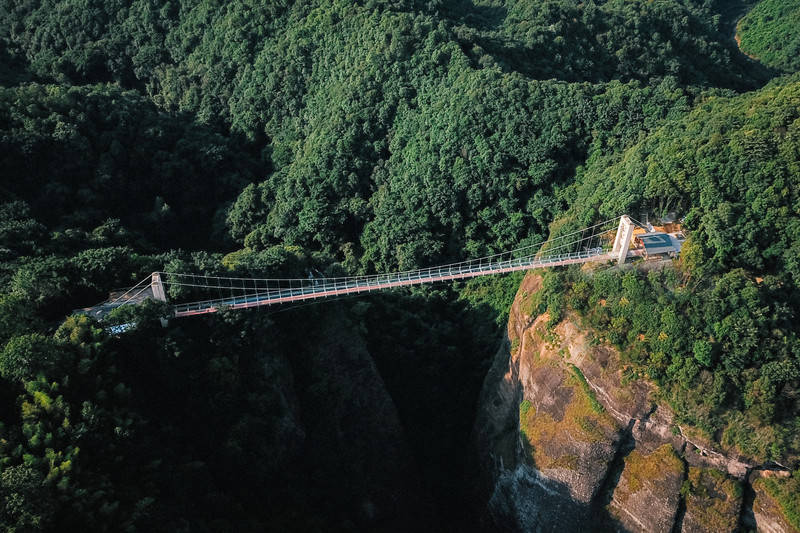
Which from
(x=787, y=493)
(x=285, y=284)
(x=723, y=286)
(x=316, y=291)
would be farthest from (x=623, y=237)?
(x=285, y=284)

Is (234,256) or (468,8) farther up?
(468,8)

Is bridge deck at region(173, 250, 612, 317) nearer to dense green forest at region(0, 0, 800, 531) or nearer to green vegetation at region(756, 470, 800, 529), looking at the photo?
dense green forest at region(0, 0, 800, 531)

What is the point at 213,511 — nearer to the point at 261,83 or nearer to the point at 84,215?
the point at 84,215

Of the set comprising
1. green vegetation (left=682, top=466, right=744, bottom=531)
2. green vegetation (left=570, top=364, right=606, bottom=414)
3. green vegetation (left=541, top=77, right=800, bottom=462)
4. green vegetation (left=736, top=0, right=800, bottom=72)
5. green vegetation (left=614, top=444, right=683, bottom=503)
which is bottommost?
green vegetation (left=682, top=466, right=744, bottom=531)

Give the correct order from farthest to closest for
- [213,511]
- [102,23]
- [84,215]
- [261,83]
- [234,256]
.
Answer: [102,23] → [261,83] → [84,215] → [234,256] → [213,511]

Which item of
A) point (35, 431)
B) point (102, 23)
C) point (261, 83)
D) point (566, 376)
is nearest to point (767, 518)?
point (566, 376)

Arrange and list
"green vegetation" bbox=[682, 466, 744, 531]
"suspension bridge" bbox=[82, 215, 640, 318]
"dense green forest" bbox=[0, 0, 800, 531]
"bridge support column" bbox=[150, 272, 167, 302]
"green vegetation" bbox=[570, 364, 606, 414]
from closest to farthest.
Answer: "dense green forest" bbox=[0, 0, 800, 531] → "green vegetation" bbox=[682, 466, 744, 531] → "green vegetation" bbox=[570, 364, 606, 414] → "bridge support column" bbox=[150, 272, 167, 302] → "suspension bridge" bbox=[82, 215, 640, 318]

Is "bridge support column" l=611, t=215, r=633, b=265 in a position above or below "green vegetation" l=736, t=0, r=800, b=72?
below

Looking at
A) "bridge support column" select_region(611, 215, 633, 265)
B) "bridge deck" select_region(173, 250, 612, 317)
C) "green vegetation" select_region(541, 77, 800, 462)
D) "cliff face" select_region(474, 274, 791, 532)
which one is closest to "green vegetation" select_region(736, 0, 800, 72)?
"green vegetation" select_region(541, 77, 800, 462)

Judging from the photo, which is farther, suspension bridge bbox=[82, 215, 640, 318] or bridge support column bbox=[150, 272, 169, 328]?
suspension bridge bbox=[82, 215, 640, 318]
